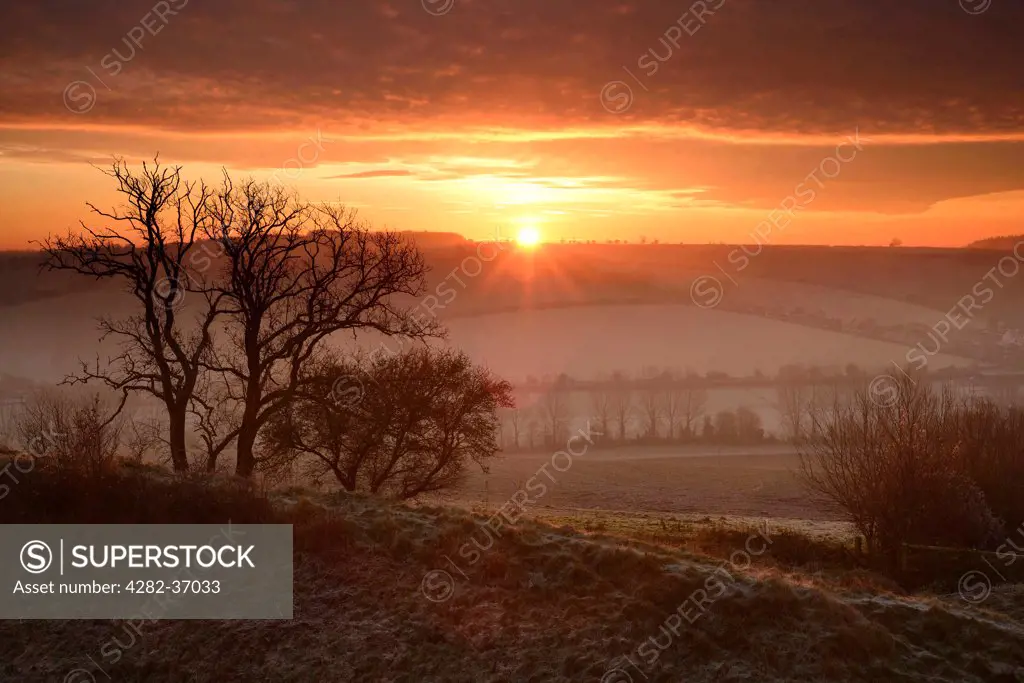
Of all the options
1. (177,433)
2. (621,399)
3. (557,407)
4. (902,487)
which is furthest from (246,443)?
(621,399)


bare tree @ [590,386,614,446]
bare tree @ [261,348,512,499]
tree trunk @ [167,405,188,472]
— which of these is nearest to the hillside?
tree trunk @ [167,405,188,472]

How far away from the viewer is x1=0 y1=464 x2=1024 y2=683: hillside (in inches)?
479

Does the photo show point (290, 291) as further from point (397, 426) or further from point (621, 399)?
point (621, 399)

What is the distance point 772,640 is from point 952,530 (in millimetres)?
16133

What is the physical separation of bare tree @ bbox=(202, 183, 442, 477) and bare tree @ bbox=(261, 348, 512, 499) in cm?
121

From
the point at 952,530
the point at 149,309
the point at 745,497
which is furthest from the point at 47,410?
the point at 745,497

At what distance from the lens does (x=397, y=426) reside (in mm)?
28297

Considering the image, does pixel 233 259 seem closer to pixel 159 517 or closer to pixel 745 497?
pixel 159 517

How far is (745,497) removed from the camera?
61.8 m

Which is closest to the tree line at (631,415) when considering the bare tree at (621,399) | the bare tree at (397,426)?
the bare tree at (621,399)

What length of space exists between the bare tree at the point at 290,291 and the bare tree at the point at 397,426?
3.97ft

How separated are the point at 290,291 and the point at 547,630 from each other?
51.9 ft

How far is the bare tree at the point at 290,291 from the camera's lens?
24891 mm

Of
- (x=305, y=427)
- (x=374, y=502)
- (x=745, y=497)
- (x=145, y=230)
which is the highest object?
(x=145, y=230)
